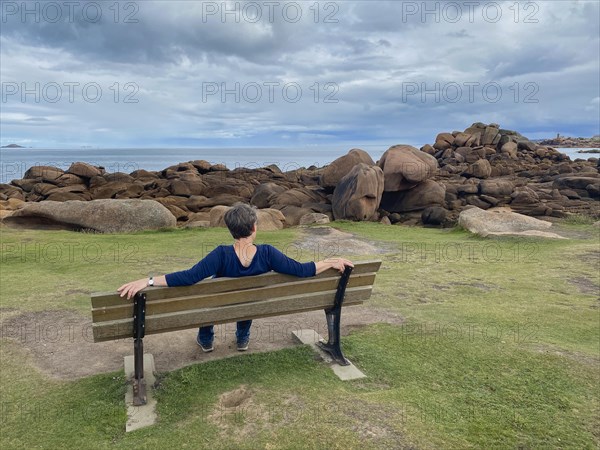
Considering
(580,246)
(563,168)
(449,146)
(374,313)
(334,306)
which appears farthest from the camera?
(449,146)

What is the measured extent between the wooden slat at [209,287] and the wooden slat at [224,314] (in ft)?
0.65

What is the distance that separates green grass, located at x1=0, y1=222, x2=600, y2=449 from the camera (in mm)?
3855

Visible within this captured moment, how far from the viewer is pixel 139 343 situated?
4.43 meters

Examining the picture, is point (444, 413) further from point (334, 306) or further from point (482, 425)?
point (334, 306)

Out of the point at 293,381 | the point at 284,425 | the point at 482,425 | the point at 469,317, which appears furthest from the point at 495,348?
the point at 284,425

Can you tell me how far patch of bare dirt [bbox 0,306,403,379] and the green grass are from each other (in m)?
0.23

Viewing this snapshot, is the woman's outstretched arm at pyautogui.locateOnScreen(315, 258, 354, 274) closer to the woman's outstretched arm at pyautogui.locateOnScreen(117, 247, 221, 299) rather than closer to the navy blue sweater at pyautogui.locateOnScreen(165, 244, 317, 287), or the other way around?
the navy blue sweater at pyautogui.locateOnScreen(165, 244, 317, 287)

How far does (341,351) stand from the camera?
5.34m

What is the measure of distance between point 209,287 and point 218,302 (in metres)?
0.20

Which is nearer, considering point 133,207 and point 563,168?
point 133,207

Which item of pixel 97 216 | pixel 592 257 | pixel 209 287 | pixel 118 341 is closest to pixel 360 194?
pixel 97 216

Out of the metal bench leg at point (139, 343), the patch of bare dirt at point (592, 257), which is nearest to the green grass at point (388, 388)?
the metal bench leg at point (139, 343)

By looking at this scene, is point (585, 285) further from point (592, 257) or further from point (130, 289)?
point (130, 289)

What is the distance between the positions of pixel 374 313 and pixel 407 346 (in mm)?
1496
